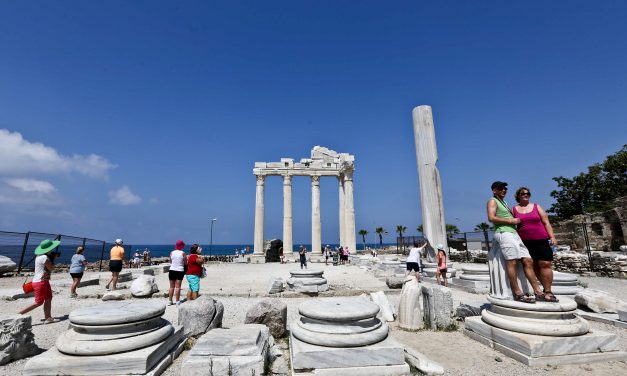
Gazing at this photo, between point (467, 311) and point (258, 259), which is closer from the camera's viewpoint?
point (467, 311)

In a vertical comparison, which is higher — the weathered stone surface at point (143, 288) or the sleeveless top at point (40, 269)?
the sleeveless top at point (40, 269)

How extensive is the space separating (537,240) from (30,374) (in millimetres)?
7869

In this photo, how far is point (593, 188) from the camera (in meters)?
38.9

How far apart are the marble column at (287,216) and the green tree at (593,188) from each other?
33972mm

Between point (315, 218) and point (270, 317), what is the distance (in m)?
25.8

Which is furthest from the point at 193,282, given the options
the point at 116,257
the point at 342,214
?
the point at 342,214

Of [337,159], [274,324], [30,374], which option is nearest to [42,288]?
[30,374]

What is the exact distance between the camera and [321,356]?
413 centimetres

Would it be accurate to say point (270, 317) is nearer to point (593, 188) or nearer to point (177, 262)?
point (177, 262)

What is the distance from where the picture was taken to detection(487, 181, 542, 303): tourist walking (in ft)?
17.0

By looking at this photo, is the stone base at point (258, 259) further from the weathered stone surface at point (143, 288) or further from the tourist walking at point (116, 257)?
the weathered stone surface at point (143, 288)

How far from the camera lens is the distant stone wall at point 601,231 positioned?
23314mm

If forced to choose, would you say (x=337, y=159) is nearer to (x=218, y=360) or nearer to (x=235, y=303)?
(x=235, y=303)

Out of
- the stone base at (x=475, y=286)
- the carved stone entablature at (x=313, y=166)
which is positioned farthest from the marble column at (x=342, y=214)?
the stone base at (x=475, y=286)
